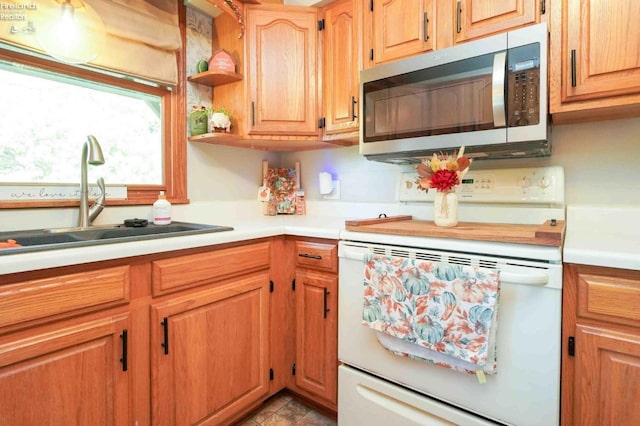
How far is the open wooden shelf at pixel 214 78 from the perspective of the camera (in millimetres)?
1737

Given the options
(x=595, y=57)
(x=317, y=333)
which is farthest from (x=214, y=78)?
(x=595, y=57)

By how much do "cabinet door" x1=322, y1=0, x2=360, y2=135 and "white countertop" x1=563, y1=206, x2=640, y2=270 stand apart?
40.7 inches

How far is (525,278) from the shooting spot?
98 centimetres

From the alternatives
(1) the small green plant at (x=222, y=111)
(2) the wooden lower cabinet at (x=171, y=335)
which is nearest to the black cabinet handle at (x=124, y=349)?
(2) the wooden lower cabinet at (x=171, y=335)

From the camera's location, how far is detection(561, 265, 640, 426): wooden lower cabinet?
889 millimetres

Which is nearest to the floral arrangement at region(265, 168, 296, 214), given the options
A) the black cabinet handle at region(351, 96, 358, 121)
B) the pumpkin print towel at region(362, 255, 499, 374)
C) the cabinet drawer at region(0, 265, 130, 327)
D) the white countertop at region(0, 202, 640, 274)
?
the white countertop at region(0, 202, 640, 274)

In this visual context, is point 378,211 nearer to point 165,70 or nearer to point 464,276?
point 464,276

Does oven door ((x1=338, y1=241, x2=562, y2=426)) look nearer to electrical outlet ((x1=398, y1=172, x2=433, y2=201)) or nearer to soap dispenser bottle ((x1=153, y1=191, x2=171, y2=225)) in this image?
electrical outlet ((x1=398, y1=172, x2=433, y2=201))

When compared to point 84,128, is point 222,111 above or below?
above

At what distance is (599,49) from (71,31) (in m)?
1.98

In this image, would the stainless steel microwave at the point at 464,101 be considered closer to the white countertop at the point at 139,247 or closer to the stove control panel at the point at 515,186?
the stove control panel at the point at 515,186

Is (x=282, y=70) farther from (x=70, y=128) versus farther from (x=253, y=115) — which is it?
(x=70, y=128)

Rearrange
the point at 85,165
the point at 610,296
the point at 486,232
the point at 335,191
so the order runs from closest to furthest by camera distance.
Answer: the point at 610,296, the point at 486,232, the point at 85,165, the point at 335,191

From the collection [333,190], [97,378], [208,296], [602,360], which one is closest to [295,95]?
[333,190]
